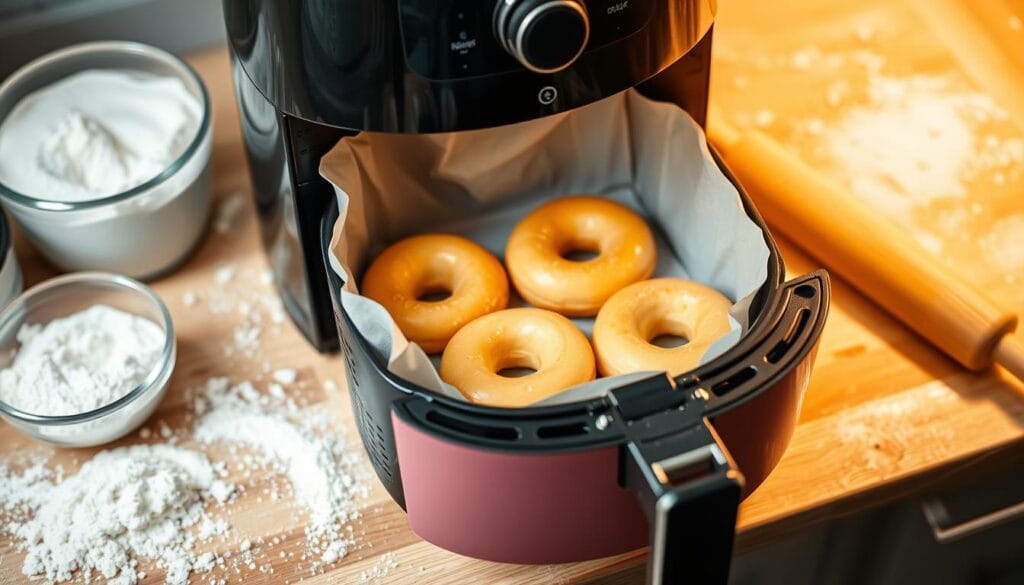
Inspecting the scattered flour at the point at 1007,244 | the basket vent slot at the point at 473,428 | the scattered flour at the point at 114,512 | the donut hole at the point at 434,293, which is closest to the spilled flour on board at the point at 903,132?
the scattered flour at the point at 1007,244

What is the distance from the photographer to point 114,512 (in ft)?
2.41

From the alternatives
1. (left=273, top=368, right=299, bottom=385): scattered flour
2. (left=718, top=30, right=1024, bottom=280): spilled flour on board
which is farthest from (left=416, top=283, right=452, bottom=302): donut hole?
(left=718, top=30, right=1024, bottom=280): spilled flour on board

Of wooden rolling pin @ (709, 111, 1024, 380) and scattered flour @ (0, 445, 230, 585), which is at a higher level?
wooden rolling pin @ (709, 111, 1024, 380)

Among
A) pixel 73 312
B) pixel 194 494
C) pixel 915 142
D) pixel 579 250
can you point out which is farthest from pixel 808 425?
pixel 73 312

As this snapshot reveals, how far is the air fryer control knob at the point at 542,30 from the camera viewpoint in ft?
1.95

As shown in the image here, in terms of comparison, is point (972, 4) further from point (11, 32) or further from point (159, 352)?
point (11, 32)

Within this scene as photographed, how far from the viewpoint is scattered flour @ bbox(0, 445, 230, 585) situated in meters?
0.72

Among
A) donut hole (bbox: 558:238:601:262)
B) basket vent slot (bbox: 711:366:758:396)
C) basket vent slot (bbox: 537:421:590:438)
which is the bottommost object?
donut hole (bbox: 558:238:601:262)

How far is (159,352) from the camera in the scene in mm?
812

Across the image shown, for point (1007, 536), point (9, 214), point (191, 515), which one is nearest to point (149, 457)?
point (191, 515)

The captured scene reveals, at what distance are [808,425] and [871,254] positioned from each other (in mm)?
140

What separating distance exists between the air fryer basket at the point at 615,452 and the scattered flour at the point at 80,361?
204 mm

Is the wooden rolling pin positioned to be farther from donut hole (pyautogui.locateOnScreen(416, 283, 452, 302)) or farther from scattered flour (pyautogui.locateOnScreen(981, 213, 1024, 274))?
donut hole (pyautogui.locateOnScreen(416, 283, 452, 302))

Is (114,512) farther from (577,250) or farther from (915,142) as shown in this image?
(915,142)
